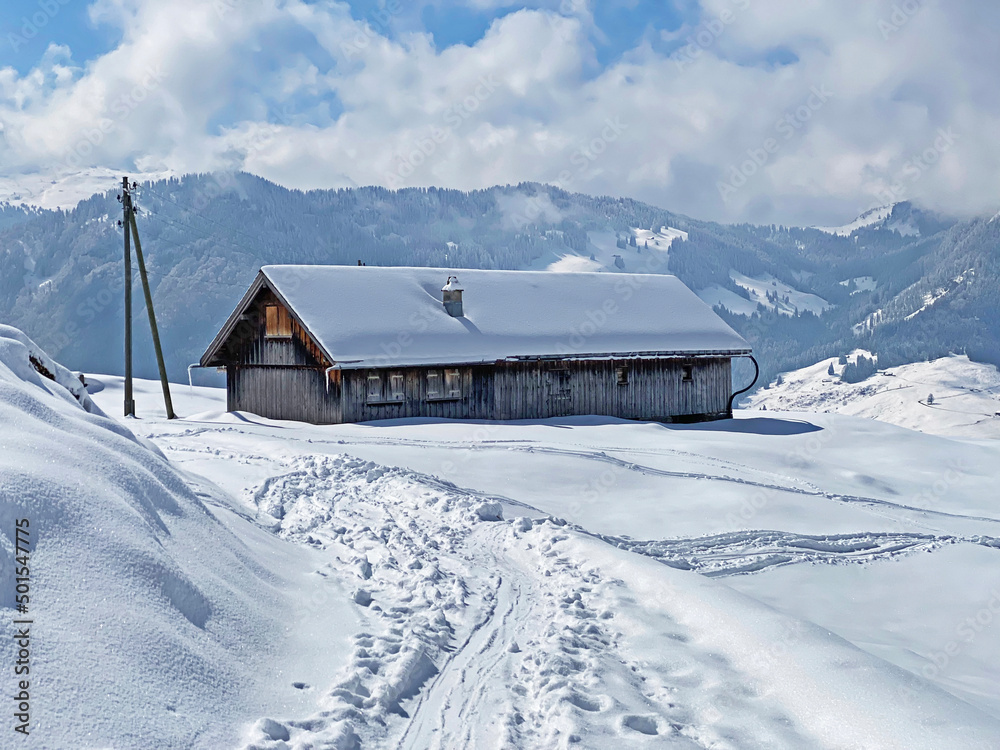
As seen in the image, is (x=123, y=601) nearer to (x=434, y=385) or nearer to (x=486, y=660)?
(x=486, y=660)

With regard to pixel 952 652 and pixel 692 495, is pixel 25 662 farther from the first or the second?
pixel 692 495

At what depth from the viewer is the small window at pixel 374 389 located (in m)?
23.9

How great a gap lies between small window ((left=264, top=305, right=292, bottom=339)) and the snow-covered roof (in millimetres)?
805

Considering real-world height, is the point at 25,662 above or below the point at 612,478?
above

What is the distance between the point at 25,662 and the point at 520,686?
3.09 metres

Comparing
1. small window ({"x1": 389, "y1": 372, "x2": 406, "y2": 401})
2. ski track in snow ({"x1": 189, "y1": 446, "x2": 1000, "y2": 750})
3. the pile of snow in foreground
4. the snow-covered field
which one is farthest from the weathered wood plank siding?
the pile of snow in foreground

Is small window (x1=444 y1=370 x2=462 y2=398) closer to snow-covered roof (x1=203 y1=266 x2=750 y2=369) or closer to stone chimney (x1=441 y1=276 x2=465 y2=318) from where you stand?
snow-covered roof (x1=203 y1=266 x2=750 y2=369)

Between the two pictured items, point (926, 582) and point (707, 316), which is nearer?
point (926, 582)

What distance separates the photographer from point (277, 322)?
25859 millimetres

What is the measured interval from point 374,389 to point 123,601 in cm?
1912

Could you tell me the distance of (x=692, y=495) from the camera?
534 inches

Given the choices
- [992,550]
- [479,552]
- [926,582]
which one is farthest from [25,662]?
[992,550]

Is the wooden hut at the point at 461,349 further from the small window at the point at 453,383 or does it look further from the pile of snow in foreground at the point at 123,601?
the pile of snow in foreground at the point at 123,601

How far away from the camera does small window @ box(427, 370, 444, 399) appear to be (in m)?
24.7
